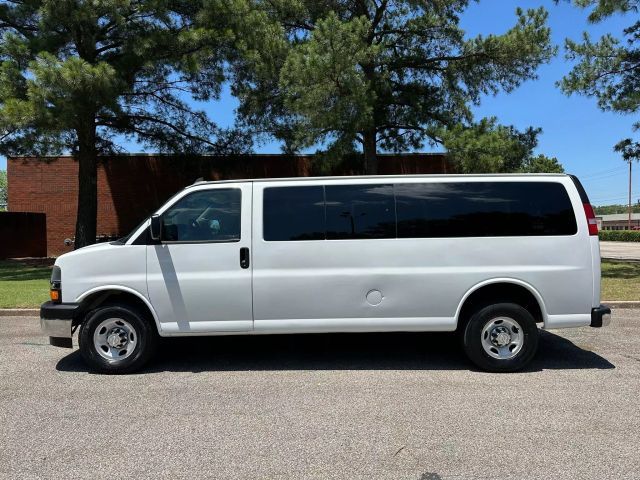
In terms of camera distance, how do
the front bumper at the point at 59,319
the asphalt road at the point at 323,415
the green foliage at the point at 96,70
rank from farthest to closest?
the green foliage at the point at 96,70
the front bumper at the point at 59,319
the asphalt road at the point at 323,415

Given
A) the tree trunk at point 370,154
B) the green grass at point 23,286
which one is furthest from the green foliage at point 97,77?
the tree trunk at point 370,154

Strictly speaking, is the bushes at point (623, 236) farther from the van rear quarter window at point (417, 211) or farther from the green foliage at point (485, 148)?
the van rear quarter window at point (417, 211)

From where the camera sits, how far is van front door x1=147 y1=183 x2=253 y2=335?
580cm

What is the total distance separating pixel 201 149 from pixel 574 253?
16033mm

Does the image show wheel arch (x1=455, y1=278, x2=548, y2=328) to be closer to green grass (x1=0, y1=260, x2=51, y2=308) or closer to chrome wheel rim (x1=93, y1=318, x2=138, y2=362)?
chrome wheel rim (x1=93, y1=318, x2=138, y2=362)

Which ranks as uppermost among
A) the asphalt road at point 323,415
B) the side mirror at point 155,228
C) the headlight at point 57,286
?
the side mirror at point 155,228

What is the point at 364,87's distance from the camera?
1462 cm

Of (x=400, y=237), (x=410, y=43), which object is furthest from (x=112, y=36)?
(x=400, y=237)

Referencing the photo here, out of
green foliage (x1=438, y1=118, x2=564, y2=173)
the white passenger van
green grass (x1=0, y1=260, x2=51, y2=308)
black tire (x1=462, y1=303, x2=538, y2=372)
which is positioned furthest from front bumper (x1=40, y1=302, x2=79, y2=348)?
green foliage (x1=438, y1=118, x2=564, y2=173)

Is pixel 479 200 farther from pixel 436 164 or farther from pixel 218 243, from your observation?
pixel 436 164

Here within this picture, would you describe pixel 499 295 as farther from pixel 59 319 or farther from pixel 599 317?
pixel 59 319

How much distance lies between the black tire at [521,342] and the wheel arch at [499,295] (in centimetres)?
17

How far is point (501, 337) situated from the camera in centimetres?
590

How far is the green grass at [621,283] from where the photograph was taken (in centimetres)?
1060
